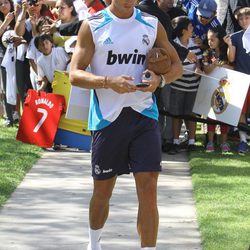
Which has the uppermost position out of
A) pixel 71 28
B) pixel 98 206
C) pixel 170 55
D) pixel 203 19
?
pixel 170 55

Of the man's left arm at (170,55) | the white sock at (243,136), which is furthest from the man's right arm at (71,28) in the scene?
the man's left arm at (170,55)

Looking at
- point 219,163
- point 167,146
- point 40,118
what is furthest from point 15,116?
Result: point 219,163

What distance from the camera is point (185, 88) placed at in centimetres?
1083

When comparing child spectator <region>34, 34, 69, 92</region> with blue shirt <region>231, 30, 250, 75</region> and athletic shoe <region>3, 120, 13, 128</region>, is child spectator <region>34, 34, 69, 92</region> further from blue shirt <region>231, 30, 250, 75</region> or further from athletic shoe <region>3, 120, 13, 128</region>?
blue shirt <region>231, 30, 250, 75</region>

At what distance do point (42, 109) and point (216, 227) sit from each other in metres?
4.56

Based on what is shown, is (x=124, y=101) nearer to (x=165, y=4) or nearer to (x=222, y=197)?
(x=222, y=197)

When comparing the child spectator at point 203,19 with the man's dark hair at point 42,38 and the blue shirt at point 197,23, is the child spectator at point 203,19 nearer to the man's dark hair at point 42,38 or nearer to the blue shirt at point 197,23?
the blue shirt at point 197,23

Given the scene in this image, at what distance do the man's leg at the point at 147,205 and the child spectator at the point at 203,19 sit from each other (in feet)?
18.8

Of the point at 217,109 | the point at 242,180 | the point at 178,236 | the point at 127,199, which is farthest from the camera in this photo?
the point at 217,109

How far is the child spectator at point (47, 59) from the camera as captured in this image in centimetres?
1111

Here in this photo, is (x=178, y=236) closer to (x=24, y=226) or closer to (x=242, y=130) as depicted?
(x=24, y=226)

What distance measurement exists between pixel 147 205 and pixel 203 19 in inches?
239

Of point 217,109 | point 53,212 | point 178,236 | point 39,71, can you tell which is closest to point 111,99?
point 178,236

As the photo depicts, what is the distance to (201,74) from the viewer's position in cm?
1066
